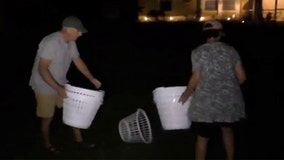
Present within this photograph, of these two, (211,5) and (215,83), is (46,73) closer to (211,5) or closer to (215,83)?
(215,83)

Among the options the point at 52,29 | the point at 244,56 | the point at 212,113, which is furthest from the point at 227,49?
the point at 52,29

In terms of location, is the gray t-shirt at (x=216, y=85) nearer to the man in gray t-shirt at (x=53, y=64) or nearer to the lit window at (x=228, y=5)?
the man in gray t-shirt at (x=53, y=64)

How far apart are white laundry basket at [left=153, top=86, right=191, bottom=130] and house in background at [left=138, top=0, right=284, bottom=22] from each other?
25232mm

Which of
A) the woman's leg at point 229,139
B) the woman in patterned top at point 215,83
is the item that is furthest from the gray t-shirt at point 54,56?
the woman's leg at point 229,139

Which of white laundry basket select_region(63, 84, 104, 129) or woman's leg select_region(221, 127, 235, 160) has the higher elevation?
white laundry basket select_region(63, 84, 104, 129)

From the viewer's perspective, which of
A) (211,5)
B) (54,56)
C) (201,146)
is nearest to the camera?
(201,146)

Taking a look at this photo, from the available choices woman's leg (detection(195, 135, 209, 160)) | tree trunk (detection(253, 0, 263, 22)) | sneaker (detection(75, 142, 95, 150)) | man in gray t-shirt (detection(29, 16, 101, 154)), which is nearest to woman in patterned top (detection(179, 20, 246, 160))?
woman's leg (detection(195, 135, 209, 160))

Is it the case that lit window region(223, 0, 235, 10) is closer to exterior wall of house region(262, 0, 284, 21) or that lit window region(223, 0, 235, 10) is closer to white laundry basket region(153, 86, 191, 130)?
exterior wall of house region(262, 0, 284, 21)

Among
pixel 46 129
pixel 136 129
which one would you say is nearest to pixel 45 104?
pixel 46 129

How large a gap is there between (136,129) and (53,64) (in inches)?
49.8

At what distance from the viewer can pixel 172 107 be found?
6.00m

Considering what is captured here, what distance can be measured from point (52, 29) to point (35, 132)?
13997 millimetres

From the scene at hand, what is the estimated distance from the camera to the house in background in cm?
3166

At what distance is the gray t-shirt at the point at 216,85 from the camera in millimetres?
5086
